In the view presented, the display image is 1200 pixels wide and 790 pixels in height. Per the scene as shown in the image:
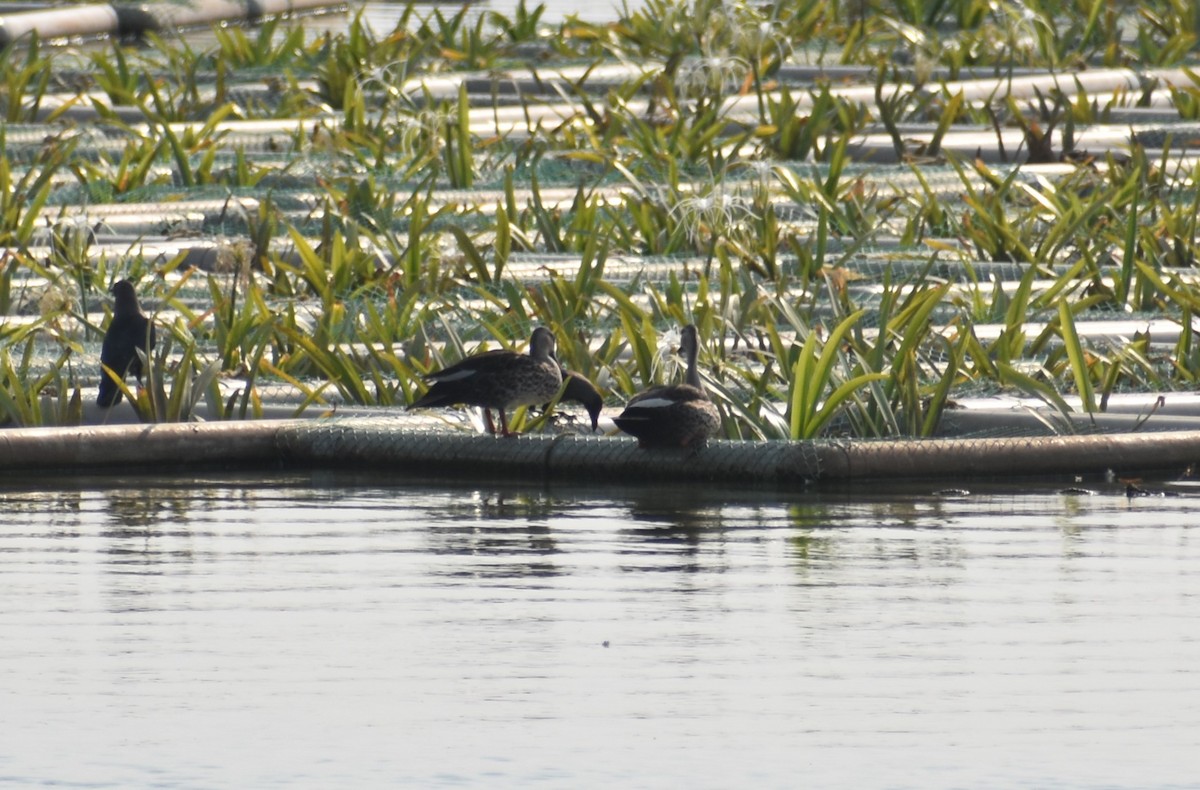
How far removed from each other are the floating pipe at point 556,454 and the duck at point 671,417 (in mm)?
94

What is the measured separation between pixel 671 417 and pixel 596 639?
2.34 metres

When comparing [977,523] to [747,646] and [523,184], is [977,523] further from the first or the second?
[523,184]

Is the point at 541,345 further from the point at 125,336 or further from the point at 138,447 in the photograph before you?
the point at 125,336

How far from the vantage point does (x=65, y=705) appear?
5293mm

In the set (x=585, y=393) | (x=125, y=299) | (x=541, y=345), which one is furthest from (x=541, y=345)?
(x=125, y=299)

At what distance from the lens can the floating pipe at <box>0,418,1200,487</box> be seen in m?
8.43

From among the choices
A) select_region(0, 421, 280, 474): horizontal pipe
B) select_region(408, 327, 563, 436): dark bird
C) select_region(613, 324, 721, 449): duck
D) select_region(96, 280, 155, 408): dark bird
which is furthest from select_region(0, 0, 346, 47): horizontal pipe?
select_region(613, 324, 721, 449): duck

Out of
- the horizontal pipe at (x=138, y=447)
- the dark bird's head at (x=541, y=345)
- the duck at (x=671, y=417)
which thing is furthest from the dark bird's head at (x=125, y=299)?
the duck at (x=671, y=417)

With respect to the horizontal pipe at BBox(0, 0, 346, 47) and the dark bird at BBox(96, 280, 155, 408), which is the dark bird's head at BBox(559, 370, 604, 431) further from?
the horizontal pipe at BBox(0, 0, 346, 47)

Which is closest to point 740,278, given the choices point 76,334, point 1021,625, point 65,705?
point 76,334

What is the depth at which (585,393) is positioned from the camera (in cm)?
875

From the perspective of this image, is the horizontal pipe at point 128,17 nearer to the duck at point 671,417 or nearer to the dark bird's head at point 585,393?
the dark bird's head at point 585,393

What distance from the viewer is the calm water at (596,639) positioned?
490 cm

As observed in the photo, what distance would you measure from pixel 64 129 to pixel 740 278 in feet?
18.7
